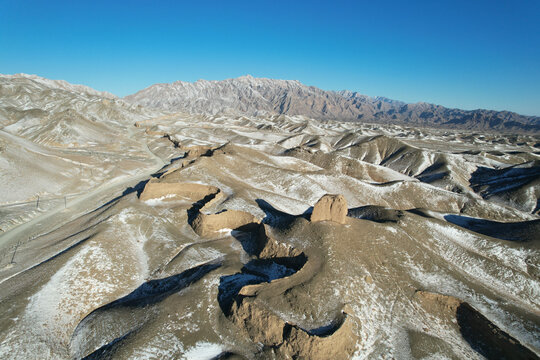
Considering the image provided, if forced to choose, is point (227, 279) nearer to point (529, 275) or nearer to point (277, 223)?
point (277, 223)

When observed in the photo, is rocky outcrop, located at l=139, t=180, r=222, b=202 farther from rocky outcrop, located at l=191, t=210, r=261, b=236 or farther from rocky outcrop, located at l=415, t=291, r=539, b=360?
rocky outcrop, located at l=415, t=291, r=539, b=360

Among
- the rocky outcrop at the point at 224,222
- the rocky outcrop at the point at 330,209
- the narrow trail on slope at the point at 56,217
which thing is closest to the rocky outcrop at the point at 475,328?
the rocky outcrop at the point at 330,209

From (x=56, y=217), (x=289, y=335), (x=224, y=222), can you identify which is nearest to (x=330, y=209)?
(x=224, y=222)

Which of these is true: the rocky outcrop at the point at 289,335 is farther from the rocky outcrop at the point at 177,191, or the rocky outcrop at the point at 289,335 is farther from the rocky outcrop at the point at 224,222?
the rocky outcrop at the point at 177,191

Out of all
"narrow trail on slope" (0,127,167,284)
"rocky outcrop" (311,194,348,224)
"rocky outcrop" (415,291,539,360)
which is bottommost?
"narrow trail on slope" (0,127,167,284)

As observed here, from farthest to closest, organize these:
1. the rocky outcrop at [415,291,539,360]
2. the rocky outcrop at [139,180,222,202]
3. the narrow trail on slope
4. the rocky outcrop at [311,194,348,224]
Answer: the rocky outcrop at [139,180,222,202] → the rocky outcrop at [311,194,348,224] → the narrow trail on slope → the rocky outcrop at [415,291,539,360]

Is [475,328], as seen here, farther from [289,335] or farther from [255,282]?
[255,282]

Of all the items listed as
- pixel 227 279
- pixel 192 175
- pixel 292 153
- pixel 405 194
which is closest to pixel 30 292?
pixel 227 279

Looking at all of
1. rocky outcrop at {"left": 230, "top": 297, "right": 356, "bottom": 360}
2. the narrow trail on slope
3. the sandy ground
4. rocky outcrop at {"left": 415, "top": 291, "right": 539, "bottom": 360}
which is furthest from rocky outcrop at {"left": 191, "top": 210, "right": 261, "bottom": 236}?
rocky outcrop at {"left": 415, "top": 291, "right": 539, "bottom": 360}
